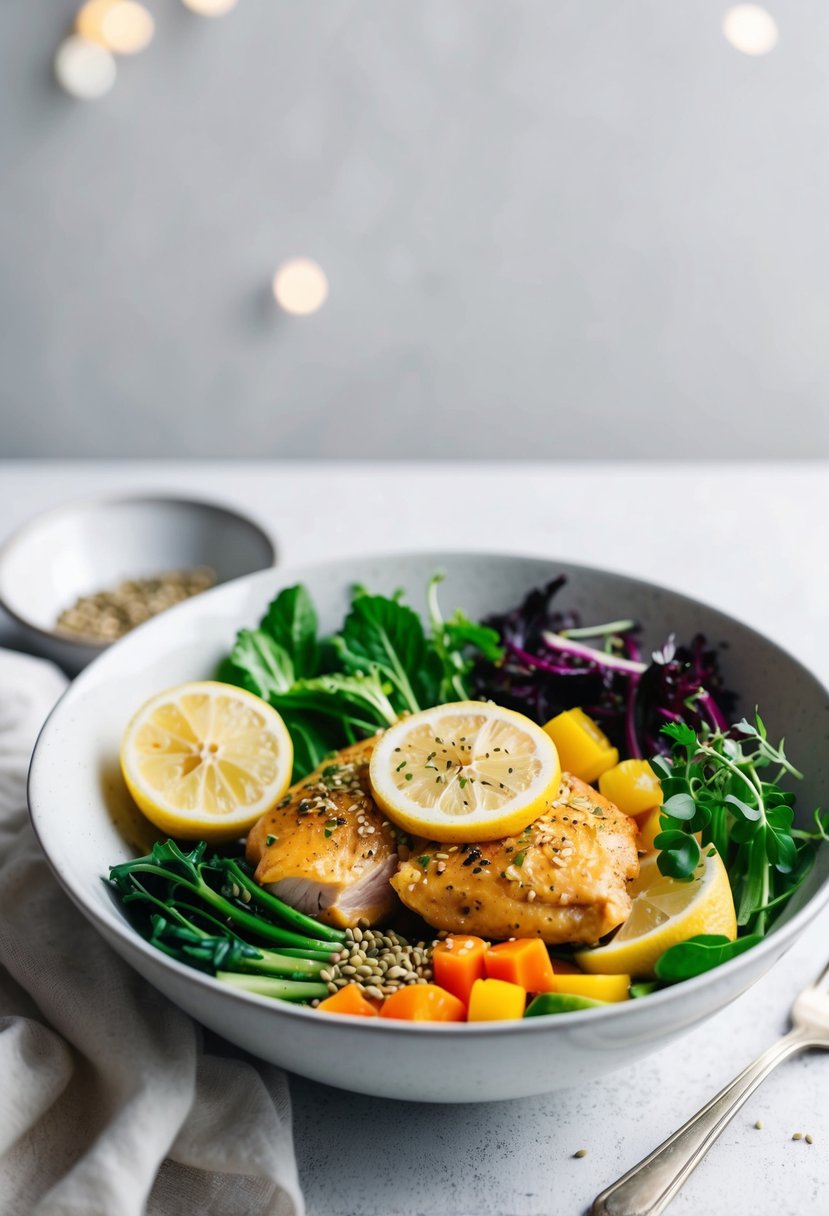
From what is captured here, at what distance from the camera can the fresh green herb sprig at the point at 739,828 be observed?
1.69 metres

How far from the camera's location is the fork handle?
1459 mm

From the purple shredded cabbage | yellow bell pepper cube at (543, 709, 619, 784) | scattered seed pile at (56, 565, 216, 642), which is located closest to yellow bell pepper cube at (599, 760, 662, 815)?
yellow bell pepper cube at (543, 709, 619, 784)

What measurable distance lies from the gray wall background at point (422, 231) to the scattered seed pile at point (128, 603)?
67.7 inches

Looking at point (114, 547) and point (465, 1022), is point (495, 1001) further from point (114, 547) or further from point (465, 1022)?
point (114, 547)

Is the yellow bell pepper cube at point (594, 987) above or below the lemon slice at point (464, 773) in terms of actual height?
below

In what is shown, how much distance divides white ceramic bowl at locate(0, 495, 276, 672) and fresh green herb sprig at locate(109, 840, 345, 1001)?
1098 millimetres

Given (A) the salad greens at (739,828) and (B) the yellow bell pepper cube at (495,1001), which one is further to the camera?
(A) the salad greens at (739,828)

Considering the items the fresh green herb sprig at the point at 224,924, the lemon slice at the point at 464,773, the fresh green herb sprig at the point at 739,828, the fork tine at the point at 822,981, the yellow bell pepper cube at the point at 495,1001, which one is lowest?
the fresh green herb sprig at the point at 224,924

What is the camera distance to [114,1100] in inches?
61.3

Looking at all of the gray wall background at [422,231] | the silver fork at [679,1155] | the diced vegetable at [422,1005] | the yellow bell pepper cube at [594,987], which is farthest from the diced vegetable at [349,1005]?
the gray wall background at [422,231]

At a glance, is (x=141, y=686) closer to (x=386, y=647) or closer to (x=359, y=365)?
(x=386, y=647)

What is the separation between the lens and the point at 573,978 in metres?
1.57

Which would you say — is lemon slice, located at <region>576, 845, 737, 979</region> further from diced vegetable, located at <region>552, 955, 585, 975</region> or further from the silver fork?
the silver fork

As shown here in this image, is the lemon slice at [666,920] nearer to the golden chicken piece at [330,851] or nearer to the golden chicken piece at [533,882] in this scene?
the golden chicken piece at [533,882]
